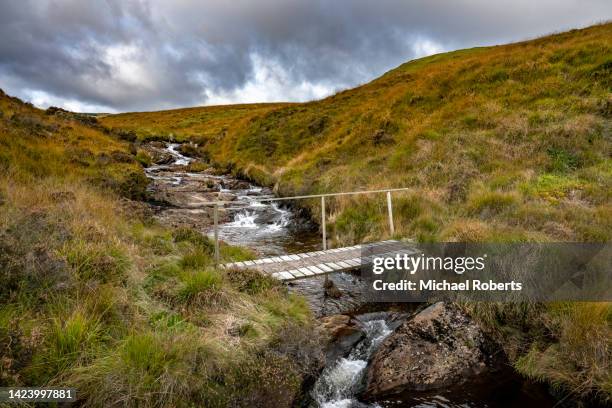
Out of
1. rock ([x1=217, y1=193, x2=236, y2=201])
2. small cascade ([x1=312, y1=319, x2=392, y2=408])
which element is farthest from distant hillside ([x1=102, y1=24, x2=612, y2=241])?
small cascade ([x1=312, y1=319, x2=392, y2=408])

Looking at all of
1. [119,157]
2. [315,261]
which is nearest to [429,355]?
[315,261]

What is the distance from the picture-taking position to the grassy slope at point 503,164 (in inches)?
219

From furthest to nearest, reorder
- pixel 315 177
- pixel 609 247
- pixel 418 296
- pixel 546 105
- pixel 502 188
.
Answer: pixel 315 177, pixel 546 105, pixel 502 188, pixel 418 296, pixel 609 247

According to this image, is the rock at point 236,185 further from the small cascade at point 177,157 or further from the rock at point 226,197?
the small cascade at point 177,157

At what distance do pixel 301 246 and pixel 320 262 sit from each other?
11.4 feet

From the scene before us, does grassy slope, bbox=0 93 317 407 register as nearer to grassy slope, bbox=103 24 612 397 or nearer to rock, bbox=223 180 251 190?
grassy slope, bbox=103 24 612 397

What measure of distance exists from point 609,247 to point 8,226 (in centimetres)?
1003

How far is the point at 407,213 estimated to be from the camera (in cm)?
1070

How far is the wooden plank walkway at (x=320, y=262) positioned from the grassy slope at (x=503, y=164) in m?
1.07

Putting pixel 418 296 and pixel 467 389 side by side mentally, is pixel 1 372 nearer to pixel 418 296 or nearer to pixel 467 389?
pixel 467 389

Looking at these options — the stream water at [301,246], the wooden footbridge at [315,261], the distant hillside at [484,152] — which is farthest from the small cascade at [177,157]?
the wooden footbridge at [315,261]

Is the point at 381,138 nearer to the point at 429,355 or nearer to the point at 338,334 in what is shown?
the point at 338,334

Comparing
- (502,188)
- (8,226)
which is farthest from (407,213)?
(8,226)

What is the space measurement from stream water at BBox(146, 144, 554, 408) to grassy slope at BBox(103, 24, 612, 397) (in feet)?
2.92
